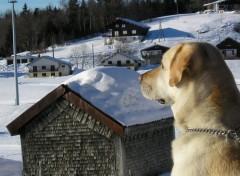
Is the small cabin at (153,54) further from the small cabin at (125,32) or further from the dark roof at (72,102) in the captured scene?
the dark roof at (72,102)

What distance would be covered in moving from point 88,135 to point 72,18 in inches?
4179

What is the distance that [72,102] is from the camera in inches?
512

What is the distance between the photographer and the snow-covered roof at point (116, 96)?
12672 millimetres

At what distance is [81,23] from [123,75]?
337ft

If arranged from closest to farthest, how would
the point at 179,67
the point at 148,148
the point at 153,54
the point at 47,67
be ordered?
the point at 179,67, the point at 148,148, the point at 47,67, the point at 153,54

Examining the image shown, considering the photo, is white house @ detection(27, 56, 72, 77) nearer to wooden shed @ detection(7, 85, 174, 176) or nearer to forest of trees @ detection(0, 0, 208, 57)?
forest of trees @ detection(0, 0, 208, 57)

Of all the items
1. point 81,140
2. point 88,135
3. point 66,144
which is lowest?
point 66,144

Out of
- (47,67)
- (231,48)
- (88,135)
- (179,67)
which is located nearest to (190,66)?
(179,67)

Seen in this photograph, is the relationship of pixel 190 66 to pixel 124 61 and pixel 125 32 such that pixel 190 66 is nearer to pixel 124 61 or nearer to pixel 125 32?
pixel 124 61

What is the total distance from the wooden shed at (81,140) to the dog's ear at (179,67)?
8.74 meters

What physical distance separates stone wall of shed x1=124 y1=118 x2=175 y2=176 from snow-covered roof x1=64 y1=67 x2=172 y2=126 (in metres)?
0.27

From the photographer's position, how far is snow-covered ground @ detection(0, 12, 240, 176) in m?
13.8

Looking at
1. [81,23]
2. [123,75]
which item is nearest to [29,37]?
[81,23]

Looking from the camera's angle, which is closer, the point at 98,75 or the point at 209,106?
the point at 209,106
